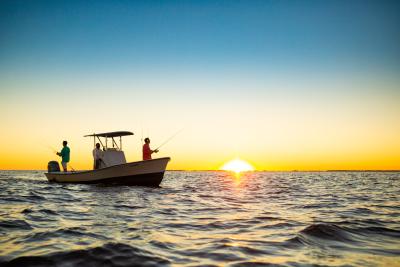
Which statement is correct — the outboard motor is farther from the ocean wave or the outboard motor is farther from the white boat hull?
the ocean wave

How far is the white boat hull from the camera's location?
716 inches

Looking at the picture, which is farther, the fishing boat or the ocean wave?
the fishing boat

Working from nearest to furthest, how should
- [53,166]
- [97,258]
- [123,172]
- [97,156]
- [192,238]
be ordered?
[97,258], [192,238], [123,172], [97,156], [53,166]

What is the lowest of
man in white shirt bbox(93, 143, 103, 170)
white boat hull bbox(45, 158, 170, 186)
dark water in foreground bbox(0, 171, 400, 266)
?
dark water in foreground bbox(0, 171, 400, 266)

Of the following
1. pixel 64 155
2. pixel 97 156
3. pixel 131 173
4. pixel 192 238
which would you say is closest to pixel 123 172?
pixel 131 173

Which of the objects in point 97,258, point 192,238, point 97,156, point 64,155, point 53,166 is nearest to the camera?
point 97,258

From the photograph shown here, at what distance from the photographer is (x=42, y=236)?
18.9ft

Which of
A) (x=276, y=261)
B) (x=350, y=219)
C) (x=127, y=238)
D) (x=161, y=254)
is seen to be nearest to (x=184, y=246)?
(x=161, y=254)

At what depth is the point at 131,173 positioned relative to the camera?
60.3 ft

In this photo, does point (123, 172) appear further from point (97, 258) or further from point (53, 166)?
point (97, 258)

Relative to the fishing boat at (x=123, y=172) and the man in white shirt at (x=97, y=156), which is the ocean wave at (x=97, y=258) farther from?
the man in white shirt at (x=97, y=156)

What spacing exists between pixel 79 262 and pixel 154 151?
14.9 meters

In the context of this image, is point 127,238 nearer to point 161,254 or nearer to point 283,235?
point 161,254

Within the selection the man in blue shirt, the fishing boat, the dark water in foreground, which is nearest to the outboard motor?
the man in blue shirt
